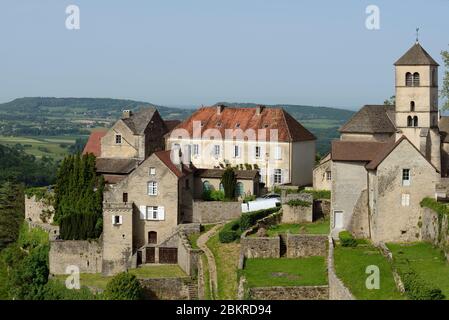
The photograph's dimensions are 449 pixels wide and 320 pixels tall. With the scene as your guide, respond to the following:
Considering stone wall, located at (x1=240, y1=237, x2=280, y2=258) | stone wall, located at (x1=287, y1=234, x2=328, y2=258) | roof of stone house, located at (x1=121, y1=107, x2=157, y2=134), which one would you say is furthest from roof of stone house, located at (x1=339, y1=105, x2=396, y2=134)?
stone wall, located at (x1=240, y1=237, x2=280, y2=258)

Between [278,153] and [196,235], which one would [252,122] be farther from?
[196,235]

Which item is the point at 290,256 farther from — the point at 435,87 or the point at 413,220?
the point at 435,87

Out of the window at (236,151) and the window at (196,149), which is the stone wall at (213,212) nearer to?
the window at (236,151)

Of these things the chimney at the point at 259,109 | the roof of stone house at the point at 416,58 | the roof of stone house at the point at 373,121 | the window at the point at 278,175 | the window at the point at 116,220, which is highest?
the roof of stone house at the point at 416,58

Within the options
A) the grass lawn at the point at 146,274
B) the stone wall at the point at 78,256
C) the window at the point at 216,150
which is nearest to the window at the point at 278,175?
the window at the point at 216,150
